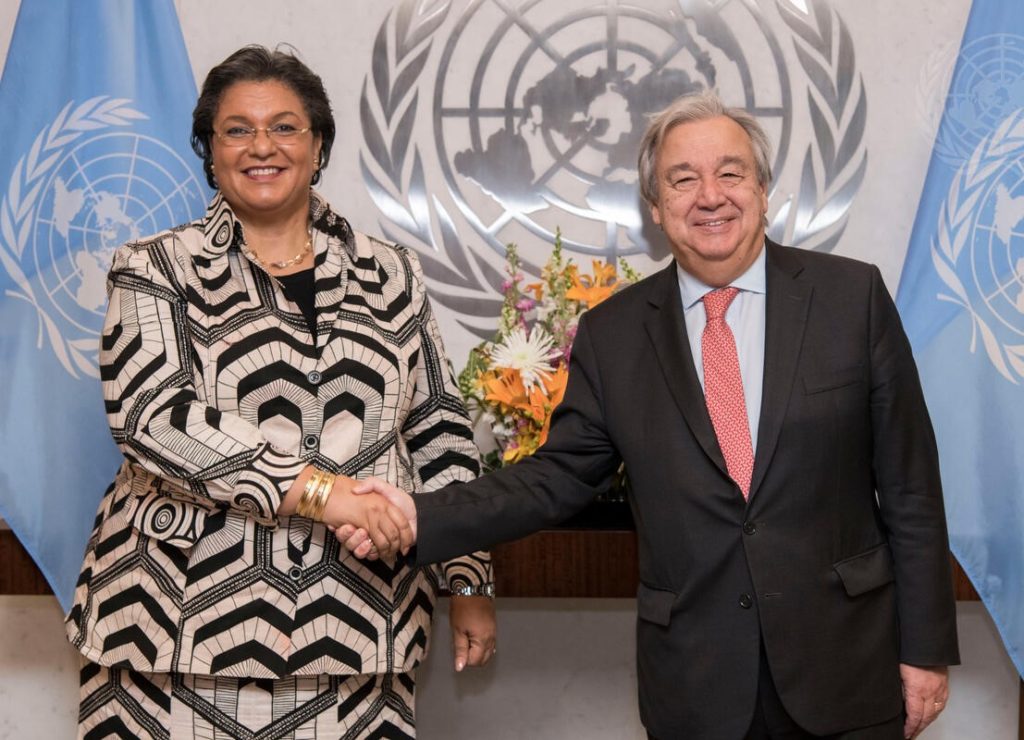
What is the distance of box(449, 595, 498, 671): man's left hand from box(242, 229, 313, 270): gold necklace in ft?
2.23

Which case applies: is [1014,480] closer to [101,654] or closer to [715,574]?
[715,574]

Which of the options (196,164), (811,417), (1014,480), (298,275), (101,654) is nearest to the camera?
(811,417)

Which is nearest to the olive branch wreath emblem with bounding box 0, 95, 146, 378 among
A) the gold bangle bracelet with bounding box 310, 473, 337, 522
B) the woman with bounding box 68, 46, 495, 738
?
the woman with bounding box 68, 46, 495, 738

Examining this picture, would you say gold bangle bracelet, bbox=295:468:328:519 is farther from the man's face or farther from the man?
the man's face

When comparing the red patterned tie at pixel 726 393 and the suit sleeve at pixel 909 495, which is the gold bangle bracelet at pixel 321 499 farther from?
the suit sleeve at pixel 909 495

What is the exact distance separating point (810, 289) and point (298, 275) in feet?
2.86

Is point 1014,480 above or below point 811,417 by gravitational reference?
below

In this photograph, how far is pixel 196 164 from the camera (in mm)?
2713

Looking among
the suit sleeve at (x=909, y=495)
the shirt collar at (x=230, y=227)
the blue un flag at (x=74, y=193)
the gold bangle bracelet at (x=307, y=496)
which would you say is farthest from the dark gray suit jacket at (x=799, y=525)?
the blue un flag at (x=74, y=193)

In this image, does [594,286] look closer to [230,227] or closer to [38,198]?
[230,227]

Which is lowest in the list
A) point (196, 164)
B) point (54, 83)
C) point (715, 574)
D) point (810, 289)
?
point (715, 574)

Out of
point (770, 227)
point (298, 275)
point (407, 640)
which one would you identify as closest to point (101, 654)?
point (407, 640)

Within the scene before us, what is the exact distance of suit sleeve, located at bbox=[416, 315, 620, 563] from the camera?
75.0 inches

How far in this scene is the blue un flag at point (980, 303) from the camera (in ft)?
8.34
